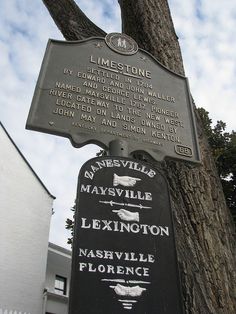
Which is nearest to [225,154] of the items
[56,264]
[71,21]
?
[71,21]

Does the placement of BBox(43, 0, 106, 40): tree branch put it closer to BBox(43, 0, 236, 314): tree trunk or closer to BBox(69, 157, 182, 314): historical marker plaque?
BBox(43, 0, 236, 314): tree trunk

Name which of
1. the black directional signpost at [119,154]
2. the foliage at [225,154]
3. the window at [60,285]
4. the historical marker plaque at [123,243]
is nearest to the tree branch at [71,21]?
the black directional signpost at [119,154]

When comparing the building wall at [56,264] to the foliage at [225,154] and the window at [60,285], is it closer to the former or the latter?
the window at [60,285]

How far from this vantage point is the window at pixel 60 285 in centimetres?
2150

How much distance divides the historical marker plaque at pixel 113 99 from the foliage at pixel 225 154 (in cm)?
672

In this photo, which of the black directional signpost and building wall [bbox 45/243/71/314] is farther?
building wall [bbox 45/243/71/314]

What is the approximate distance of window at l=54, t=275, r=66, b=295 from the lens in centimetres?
2150

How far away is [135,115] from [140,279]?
1.85 meters

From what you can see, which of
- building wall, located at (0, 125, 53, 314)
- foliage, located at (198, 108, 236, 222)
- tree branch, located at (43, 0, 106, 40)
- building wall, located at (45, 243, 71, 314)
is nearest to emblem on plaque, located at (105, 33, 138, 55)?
tree branch, located at (43, 0, 106, 40)

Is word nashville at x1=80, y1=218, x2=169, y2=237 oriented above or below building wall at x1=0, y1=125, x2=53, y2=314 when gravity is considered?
below

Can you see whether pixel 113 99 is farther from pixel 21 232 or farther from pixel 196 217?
pixel 21 232

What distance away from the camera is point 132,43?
184 inches

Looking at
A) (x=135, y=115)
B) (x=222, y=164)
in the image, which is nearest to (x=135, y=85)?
(x=135, y=115)

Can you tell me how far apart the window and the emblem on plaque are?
19.0 m
